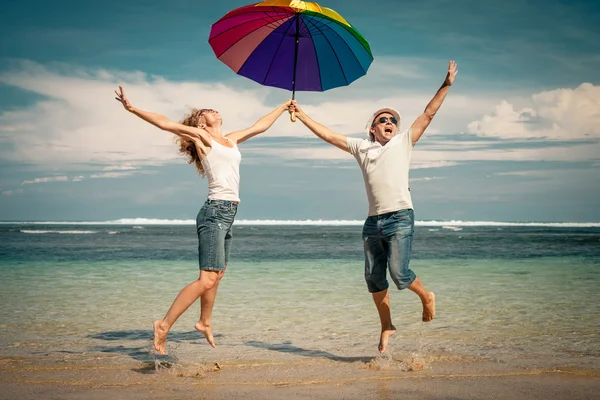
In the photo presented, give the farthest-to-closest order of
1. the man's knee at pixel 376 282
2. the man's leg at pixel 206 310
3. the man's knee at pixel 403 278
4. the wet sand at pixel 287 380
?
the man's leg at pixel 206 310, the man's knee at pixel 376 282, the man's knee at pixel 403 278, the wet sand at pixel 287 380

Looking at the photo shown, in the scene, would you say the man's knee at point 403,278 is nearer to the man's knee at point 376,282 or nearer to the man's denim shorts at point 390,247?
the man's denim shorts at point 390,247

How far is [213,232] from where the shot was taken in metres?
4.87

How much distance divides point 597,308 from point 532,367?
3871 mm

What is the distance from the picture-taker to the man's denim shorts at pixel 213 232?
4.87 meters

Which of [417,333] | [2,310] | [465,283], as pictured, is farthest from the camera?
[465,283]

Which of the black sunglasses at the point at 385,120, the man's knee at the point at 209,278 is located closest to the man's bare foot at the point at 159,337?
the man's knee at the point at 209,278

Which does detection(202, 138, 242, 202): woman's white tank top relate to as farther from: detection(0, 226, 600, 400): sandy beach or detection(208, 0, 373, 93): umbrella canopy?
detection(0, 226, 600, 400): sandy beach

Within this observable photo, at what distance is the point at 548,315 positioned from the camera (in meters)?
7.55

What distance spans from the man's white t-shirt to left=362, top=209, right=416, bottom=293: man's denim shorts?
8cm

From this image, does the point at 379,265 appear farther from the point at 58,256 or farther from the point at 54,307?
the point at 58,256

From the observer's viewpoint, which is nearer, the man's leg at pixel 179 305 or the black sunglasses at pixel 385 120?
the man's leg at pixel 179 305

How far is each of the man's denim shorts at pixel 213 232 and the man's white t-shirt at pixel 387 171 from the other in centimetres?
122

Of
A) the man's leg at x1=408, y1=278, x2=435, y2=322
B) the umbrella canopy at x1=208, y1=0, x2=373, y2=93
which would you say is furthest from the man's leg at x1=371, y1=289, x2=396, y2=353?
the umbrella canopy at x1=208, y1=0, x2=373, y2=93

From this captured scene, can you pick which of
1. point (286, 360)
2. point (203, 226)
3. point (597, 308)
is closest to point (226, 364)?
point (286, 360)
